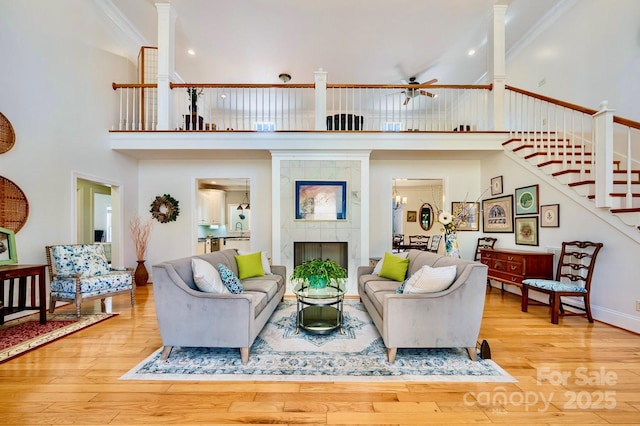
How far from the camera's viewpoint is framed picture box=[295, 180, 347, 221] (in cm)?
516

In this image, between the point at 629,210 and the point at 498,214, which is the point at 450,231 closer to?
the point at 629,210

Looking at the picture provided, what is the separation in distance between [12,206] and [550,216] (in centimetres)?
700

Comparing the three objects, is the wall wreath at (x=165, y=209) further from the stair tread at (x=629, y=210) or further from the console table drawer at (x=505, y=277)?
the stair tread at (x=629, y=210)

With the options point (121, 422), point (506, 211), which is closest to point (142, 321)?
point (121, 422)

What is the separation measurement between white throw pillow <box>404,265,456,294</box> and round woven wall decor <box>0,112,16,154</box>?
470cm

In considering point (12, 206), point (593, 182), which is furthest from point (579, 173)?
point (12, 206)

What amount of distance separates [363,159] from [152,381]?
4232 millimetres

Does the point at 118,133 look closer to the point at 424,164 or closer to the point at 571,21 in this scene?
the point at 424,164

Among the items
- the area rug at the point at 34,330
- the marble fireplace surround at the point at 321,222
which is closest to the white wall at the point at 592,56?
the marble fireplace surround at the point at 321,222

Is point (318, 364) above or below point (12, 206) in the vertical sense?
below

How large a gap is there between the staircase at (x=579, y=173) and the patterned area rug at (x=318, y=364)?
2440 mm

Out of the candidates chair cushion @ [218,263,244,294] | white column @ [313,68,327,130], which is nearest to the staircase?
white column @ [313,68,327,130]

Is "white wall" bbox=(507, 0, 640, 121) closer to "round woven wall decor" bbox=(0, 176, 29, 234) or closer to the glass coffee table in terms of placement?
the glass coffee table

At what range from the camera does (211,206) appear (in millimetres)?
9047
